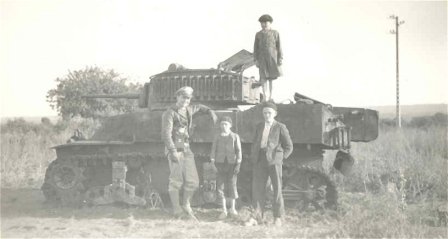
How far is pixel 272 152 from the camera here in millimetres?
7434

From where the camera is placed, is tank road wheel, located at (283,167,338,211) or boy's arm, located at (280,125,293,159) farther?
tank road wheel, located at (283,167,338,211)

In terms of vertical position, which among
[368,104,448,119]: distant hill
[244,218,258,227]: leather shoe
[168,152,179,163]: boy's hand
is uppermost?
[368,104,448,119]: distant hill

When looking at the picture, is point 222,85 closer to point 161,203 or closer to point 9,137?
point 161,203

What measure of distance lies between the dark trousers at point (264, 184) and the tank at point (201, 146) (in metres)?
0.96

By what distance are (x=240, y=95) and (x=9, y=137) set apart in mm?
11590

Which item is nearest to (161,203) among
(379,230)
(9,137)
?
(379,230)

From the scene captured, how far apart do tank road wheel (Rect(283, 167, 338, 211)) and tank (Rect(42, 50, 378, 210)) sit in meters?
0.02

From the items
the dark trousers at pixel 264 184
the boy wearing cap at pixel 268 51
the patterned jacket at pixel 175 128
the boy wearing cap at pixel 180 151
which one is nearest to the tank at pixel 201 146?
the boy wearing cap at pixel 268 51

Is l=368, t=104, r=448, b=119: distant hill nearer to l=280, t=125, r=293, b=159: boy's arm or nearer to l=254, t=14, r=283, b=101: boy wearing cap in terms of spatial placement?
l=254, t=14, r=283, b=101: boy wearing cap

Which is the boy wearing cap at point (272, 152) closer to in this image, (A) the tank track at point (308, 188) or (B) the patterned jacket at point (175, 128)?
(A) the tank track at point (308, 188)

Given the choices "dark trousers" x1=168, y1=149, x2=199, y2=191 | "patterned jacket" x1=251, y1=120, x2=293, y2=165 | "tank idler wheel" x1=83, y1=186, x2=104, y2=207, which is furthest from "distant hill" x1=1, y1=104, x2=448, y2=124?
"patterned jacket" x1=251, y1=120, x2=293, y2=165

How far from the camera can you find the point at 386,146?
56.3 feet

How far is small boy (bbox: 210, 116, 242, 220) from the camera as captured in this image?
7738 mm

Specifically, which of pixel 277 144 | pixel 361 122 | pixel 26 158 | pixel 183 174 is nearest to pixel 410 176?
pixel 361 122
